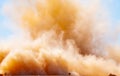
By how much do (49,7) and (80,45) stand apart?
555cm

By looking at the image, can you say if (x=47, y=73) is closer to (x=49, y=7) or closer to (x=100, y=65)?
(x=100, y=65)

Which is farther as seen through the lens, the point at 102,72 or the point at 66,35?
the point at 66,35

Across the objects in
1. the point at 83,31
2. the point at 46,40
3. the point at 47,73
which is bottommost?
the point at 47,73

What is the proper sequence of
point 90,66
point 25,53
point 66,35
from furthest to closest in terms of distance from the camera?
point 66,35
point 90,66
point 25,53

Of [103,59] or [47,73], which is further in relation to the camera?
[103,59]

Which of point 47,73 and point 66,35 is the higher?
point 66,35

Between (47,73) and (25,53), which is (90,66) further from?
(25,53)

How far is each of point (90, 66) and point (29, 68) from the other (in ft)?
22.7

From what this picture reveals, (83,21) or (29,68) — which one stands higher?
(83,21)

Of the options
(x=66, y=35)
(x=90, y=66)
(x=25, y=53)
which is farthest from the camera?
(x=66, y=35)

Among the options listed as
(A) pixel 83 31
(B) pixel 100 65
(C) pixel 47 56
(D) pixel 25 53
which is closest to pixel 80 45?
(A) pixel 83 31

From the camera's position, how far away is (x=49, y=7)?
118 feet

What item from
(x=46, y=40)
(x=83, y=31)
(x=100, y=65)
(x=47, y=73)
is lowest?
(x=47, y=73)

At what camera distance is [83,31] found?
1430 inches
